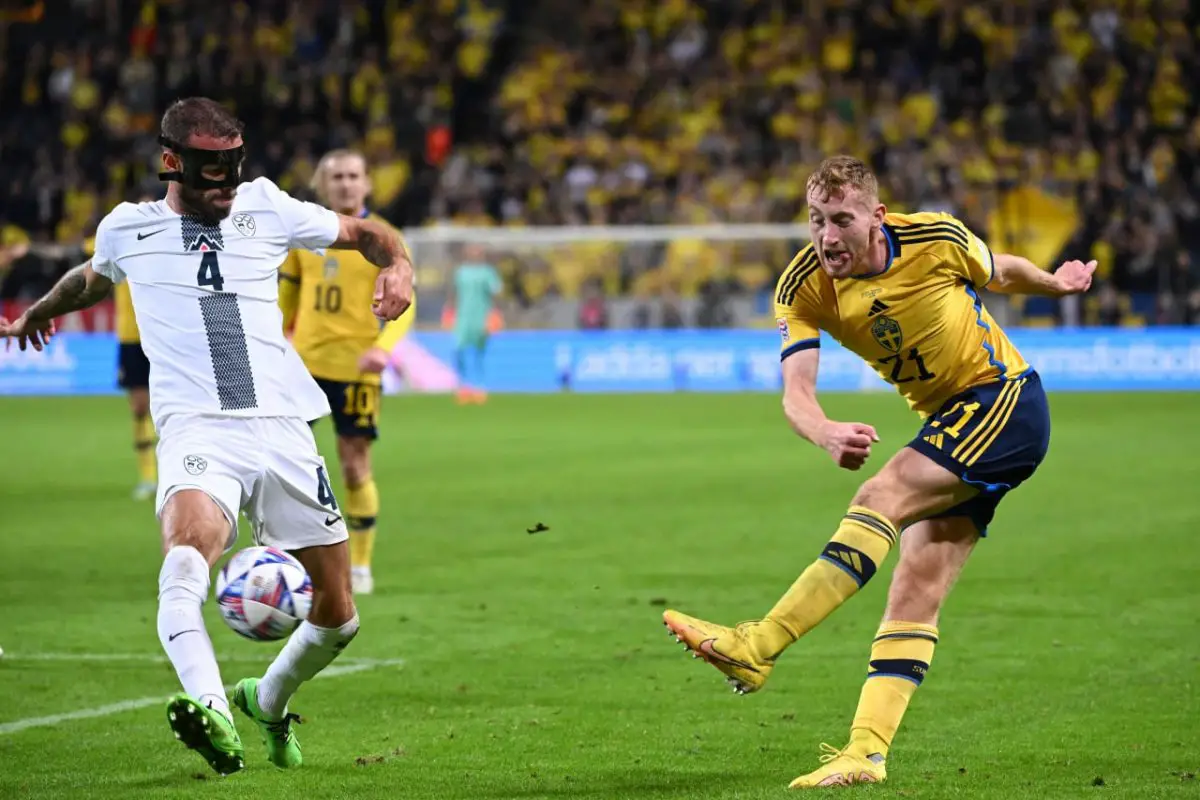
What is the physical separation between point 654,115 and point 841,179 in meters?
28.8

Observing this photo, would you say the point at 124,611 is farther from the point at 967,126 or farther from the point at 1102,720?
the point at 967,126

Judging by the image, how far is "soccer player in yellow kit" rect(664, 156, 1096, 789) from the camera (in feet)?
18.7

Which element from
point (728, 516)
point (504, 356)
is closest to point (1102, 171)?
point (504, 356)

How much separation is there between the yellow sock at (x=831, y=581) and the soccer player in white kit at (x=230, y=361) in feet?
4.74

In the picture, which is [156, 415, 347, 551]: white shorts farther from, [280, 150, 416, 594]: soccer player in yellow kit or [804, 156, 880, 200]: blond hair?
[280, 150, 416, 594]: soccer player in yellow kit

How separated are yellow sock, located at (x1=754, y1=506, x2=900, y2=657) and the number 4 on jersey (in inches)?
80.9

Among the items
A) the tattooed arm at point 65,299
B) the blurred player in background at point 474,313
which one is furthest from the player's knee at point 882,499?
the blurred player in background at point 474,313

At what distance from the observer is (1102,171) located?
3030 centimetres

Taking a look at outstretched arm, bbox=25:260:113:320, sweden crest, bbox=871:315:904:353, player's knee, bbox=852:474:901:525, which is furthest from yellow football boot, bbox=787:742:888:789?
outstretched arm, bbox=25:260:113:320

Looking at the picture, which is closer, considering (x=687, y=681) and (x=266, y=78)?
(x=687, y=681)

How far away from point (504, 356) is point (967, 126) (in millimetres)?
9402

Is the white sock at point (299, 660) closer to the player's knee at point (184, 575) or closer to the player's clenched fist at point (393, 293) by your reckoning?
the player's knee at point (184, 575)

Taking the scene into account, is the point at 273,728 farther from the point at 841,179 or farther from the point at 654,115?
the point at 654,115

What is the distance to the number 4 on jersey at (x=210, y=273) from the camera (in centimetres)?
581
